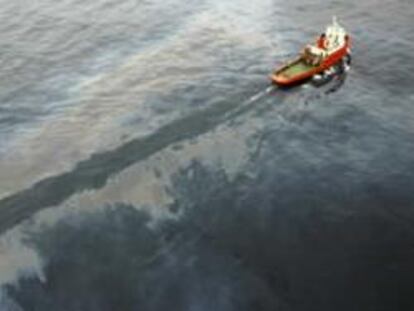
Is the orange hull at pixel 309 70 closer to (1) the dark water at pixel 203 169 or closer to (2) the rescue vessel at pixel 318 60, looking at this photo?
(2) the rescue vessel at pixel 318 60

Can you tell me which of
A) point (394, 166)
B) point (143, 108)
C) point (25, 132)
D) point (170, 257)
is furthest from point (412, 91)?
point (25, 132)

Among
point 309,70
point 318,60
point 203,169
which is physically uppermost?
point 318,60

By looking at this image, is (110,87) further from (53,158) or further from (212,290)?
(212,290)

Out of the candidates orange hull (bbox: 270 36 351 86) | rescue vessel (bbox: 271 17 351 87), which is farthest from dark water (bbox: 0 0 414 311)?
rescue vessel (bbox: 271 17 351 87)

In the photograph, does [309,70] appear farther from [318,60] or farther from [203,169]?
[203,169]

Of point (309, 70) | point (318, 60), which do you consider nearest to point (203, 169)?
point (309, 70)

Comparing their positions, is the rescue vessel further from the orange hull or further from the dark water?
the dark water

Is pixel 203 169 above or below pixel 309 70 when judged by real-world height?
below

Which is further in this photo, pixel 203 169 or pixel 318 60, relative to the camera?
pixel 318 60
